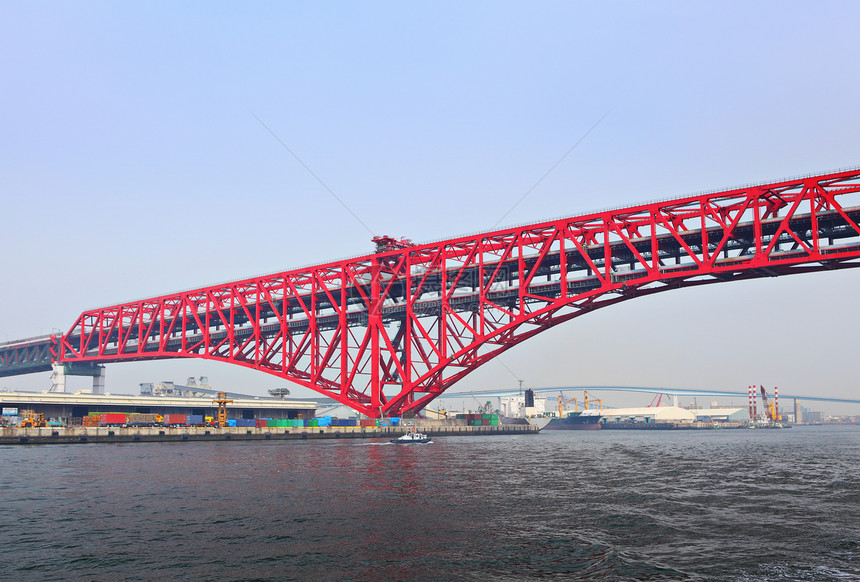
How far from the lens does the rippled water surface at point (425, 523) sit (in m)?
22.5

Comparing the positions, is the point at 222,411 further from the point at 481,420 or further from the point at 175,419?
the point at 481,420

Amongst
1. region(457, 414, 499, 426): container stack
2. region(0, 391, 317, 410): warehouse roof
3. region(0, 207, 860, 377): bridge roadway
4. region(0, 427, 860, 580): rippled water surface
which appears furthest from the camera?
region(457, 414, 499, 426): container stack

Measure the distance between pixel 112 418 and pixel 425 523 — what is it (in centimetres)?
8514

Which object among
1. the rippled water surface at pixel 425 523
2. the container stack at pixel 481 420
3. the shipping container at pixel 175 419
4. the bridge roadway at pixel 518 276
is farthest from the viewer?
the container stack at pixel 481 420

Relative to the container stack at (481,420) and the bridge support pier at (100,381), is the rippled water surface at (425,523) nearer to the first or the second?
the container stack at (481,420)

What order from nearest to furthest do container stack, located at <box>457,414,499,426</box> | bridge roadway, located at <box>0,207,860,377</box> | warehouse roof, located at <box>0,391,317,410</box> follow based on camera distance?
1. bridge roadway, located at <box>0,207,860,377</box>
2. warehouse roof, located at <box>0,391,317,410</box>
3. container stack, located at <box>457,414,499,426</box>

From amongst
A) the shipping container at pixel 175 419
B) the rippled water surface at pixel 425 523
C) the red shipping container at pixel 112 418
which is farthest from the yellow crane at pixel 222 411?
the rippled water surface at pixel 425 523

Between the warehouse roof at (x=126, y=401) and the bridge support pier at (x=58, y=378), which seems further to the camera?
the bridge support pier at (x=58, y=378)

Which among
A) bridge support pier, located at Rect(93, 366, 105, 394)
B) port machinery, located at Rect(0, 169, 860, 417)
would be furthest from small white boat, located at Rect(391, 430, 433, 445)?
bridge support pier, located at Rect(93, 366, 105, 394)

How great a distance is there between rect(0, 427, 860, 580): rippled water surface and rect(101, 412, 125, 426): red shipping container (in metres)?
50.9

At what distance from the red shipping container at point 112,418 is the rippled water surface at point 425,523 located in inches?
2005

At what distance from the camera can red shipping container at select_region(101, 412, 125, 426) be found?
330ft

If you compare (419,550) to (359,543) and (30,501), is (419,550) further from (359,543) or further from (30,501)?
(30,501)

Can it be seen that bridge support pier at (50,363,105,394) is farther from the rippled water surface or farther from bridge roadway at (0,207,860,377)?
the rippled water surface
